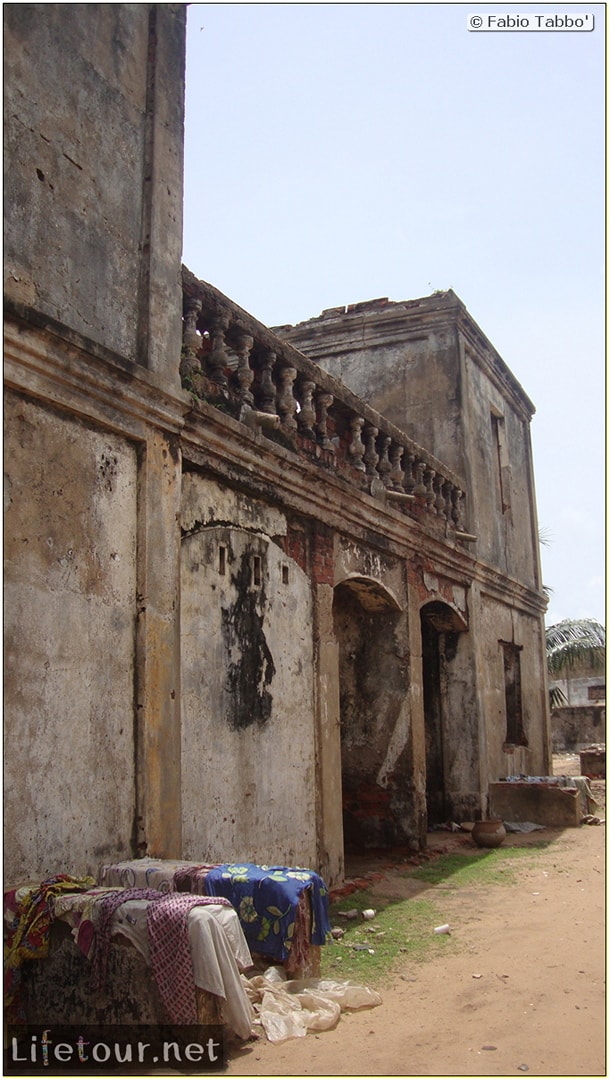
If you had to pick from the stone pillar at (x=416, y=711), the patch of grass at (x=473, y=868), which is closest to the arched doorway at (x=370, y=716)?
the stone pillar at (x=416, y=711)

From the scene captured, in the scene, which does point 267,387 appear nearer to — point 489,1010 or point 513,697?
point 489,1010

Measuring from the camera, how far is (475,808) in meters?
11.4

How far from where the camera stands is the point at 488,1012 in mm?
4609

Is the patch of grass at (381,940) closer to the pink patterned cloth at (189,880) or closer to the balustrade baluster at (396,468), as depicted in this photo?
the pink patterned cloth at (189,880)

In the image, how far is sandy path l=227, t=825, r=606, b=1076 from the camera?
12.7 ft

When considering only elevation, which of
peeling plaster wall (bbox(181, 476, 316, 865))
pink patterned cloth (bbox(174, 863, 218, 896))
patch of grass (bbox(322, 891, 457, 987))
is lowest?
patch of grass (bbox(322, 891, 457, 987))

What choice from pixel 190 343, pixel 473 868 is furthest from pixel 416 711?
pixel 190 343

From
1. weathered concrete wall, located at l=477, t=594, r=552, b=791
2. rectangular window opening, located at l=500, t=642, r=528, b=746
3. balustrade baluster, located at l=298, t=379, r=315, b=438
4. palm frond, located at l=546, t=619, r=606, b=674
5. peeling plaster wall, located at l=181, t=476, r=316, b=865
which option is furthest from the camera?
palm frond, located at l=546, t=619, r=606, b=674

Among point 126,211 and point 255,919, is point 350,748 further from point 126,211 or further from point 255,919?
point 126,211

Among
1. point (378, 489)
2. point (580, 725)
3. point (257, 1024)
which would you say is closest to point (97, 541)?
point (257, 1024)

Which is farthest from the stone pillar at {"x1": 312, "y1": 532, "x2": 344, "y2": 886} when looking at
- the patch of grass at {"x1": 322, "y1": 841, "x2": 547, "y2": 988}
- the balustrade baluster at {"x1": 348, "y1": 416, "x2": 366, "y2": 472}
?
the balustrade baluster at {"x1": 348, "y1": 416, "x2": 366, "y2": 472}

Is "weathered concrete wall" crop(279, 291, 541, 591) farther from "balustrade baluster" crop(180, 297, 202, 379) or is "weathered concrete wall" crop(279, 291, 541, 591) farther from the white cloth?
the white cloth

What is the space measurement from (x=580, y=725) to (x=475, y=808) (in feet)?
52.5

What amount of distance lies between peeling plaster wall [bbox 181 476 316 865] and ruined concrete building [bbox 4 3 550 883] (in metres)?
0.02
